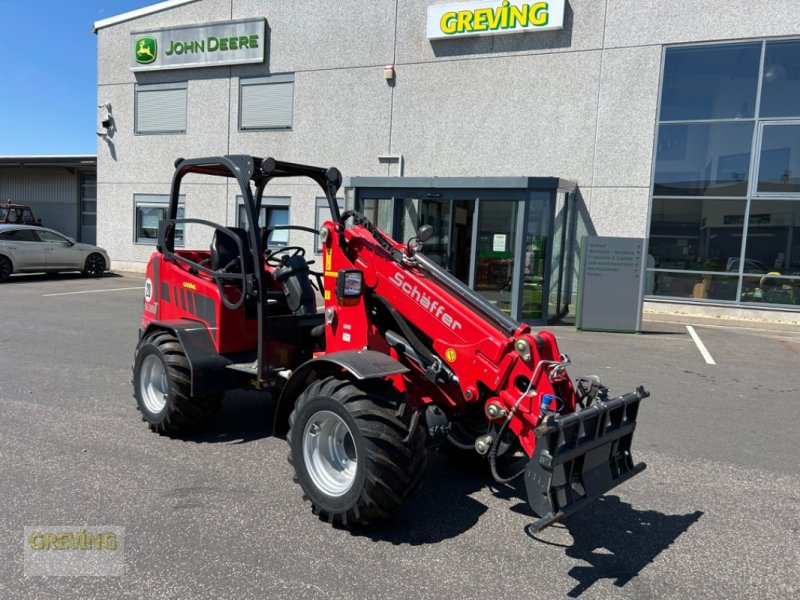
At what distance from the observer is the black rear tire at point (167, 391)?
192 inches

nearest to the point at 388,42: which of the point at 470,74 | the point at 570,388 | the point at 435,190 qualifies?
the point at 470,74

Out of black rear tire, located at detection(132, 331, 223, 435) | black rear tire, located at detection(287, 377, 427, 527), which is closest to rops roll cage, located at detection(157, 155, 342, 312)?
black rear tire, located at detection(132, 331, 223, 435)

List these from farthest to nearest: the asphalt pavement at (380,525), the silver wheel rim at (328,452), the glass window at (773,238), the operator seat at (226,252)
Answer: the glass window at (773,238), the operator seat at (226,252), the silver wheel rim at (328,452), the asphalt pavement at (380,525)

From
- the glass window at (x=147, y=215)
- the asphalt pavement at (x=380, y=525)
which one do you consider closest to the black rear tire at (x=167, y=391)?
the asphalt pavement at (x=380, y=525)

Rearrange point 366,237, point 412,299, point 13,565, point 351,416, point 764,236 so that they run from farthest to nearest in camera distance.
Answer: point 764,236, point 366,237, point 412,299, point 351,416, point 13,565

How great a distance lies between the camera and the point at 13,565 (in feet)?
10.3

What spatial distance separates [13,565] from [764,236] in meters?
14.4

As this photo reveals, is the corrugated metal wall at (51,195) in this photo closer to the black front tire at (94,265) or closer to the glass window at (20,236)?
the black front tire at (94,265)

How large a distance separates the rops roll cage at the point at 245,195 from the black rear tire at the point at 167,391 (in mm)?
623

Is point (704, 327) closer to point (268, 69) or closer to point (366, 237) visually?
point (366, 237)

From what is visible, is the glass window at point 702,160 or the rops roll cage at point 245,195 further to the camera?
the glass window at point 702,160

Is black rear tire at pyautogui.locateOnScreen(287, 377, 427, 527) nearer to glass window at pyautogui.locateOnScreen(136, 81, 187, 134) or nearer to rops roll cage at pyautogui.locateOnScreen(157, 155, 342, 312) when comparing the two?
rops roll cage at pyautogui.locateOnScreen(157, 155, 342, 312)

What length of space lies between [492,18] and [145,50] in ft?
34.8

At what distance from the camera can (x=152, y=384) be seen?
532 centimetres
